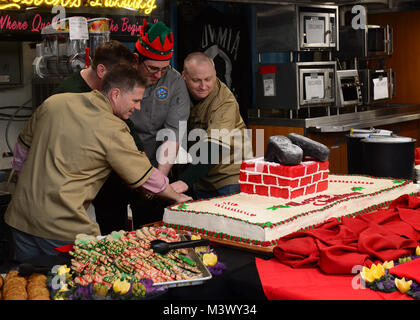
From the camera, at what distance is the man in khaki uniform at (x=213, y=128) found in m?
3.17

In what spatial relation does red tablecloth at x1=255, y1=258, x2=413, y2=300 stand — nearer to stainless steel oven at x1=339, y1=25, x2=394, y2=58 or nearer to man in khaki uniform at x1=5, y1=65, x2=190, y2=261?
man in khaki uniform at x1=5, y1=65, x2=190, y2=261

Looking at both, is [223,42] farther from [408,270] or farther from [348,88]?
[408,270]

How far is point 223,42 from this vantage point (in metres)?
5.90

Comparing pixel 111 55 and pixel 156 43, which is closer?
pixel 111 55

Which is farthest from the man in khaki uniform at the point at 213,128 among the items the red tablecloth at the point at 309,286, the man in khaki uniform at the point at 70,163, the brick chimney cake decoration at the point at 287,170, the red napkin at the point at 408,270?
the red napkin at the point at 408,270

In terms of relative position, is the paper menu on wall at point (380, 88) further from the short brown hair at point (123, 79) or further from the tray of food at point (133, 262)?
the tray of food at point (133, 262)

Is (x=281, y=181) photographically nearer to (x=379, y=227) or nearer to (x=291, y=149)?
(x=291, y=149)

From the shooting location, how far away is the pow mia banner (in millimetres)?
5512

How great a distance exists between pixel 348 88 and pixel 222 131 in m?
3.19

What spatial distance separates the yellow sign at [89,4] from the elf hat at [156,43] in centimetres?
148

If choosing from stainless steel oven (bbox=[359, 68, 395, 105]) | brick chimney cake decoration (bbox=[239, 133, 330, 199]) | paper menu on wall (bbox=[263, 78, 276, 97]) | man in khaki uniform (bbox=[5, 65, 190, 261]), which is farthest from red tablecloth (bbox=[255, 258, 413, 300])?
stainless steel oven (bbox=[359, 68, 395, 105])

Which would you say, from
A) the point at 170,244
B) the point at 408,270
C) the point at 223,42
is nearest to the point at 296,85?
the point at 223,42
